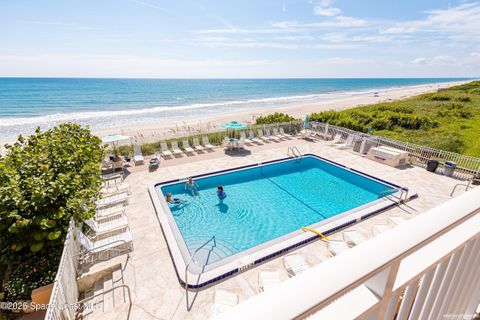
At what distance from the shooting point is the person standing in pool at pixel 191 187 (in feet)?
36.8

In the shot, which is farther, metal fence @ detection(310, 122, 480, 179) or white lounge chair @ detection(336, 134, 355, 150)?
white lounge chair @ detection(336, 134, 355, 150)

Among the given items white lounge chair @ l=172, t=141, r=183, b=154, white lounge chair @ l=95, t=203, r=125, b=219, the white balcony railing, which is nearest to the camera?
the white balcony railing

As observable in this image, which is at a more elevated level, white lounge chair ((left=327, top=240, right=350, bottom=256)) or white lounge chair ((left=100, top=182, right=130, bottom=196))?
white lounge chair ((left=100, top=182, right=130, bottom=196))

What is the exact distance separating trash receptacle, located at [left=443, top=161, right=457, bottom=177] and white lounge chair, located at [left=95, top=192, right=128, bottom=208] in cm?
1509

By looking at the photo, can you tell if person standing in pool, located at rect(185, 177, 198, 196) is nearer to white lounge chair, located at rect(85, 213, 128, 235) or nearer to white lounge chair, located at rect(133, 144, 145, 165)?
white lounge chair, located at rect(85, 213, 128, 235)

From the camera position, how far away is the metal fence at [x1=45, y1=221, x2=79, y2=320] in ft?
14.2

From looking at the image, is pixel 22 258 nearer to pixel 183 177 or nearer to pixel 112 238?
pixel 112 238

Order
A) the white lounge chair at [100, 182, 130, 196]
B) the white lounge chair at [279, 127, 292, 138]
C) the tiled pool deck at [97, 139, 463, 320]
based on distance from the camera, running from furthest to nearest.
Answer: the white lounge chair at [279, 127, 292, 138] < the white lounge chair at [100, 182, 130, 196] < the tiled pool deck at [97, 139, 463, 320]

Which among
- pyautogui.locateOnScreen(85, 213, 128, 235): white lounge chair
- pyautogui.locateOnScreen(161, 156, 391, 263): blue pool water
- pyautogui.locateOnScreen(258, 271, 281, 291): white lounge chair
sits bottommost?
pyautogui.locateOnScreen(161, 156, 391, 263): blue pool water

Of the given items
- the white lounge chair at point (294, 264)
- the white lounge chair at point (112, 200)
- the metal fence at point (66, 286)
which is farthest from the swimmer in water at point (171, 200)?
the white lounge chair at point (294, 264)

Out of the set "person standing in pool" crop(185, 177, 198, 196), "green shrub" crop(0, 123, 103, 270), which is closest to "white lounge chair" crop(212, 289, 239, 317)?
"green shrub" crop(0, 123, 103, 270)

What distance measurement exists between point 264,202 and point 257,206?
47cm

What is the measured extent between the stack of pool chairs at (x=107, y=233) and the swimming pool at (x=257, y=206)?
1.30 metres

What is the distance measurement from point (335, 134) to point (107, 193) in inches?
612
